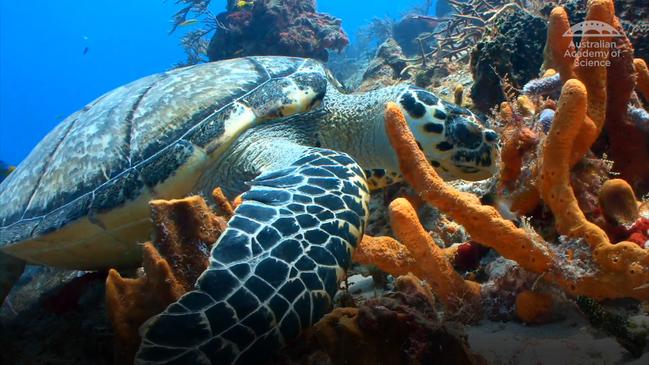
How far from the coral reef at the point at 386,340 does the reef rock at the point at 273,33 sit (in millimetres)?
8997

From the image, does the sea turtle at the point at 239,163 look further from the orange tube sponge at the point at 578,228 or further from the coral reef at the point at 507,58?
the coral reef at the point at 507,58

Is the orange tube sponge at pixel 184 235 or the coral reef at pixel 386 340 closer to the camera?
the coral reef at pixel 386 340

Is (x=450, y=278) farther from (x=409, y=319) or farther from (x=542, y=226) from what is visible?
(x=542, y=226)

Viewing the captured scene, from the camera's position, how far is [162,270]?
197 cm

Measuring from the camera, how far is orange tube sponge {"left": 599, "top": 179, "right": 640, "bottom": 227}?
1.99 metres

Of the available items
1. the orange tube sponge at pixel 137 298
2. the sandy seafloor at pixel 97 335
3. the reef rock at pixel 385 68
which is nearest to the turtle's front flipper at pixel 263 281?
the orange tube sponge at pixel 137 298

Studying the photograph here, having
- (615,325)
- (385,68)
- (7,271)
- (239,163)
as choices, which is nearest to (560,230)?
(615,325)

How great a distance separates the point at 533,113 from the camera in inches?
108

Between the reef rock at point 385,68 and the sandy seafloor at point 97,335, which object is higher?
the reef rock at point 385,68

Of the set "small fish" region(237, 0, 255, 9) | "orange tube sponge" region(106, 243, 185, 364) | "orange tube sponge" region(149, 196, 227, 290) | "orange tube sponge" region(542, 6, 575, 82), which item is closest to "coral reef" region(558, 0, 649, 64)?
"orange tube sponge" region(542, 6, 575, 82)

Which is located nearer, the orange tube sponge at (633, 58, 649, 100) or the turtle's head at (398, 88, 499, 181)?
the orange tube sponge at (633, 58, 649, 100)

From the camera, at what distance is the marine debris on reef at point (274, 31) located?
10016 millimetres

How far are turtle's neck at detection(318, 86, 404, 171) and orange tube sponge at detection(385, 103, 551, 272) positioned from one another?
3.79 feet

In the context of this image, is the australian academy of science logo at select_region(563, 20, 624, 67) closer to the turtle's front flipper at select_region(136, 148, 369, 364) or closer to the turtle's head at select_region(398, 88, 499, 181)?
the turtle's head at select_region(398, 88, 499, 181)
